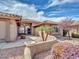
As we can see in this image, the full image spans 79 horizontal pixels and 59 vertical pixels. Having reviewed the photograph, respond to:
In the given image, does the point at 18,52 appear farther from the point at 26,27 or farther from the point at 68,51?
the point at 26,27

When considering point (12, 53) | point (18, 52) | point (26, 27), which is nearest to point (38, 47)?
point (18, 52)

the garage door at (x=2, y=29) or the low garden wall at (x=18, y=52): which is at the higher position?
the garage door at (x=2, y=29)

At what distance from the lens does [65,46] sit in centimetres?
612

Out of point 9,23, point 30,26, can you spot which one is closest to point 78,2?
point 30,26

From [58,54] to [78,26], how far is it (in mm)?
29888

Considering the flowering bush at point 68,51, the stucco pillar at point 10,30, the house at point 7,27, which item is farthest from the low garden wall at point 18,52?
the stucco pillar at point 10,30

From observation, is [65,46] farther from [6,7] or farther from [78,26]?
[6,7]

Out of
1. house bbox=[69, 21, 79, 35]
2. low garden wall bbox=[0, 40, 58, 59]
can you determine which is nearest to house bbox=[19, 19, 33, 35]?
house bbox=[69, 21, 79, 35]

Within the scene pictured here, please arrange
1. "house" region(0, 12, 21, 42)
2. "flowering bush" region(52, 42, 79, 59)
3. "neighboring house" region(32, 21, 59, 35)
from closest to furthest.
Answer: "flowering bush" region(52, 42, 79, 59)
"house" region(0, 12, 21, 42)
"neighboring house" region(32, 21, 59, 35)

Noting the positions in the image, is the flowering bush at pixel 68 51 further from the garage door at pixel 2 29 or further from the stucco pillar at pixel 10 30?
the stucco pillar at pixel 10 30

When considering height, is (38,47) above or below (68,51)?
below

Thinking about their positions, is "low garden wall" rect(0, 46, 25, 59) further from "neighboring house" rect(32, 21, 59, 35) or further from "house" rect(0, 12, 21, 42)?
"neighboring house" rect(32, 21, 59, 35)

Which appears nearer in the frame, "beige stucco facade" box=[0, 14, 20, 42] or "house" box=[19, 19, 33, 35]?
"beige stucco facade" box=[0, 14, 20, 42]

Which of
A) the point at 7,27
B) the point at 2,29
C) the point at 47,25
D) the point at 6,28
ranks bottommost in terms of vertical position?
the point at 2,29
